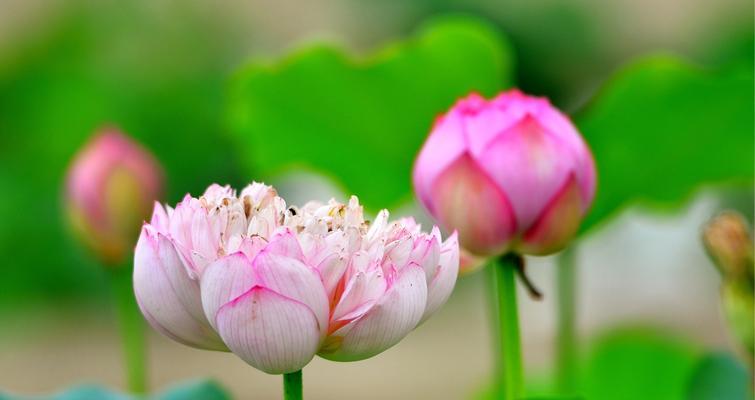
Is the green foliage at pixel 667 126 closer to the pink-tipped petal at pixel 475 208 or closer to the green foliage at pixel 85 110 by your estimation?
the pink-tipped petal at pixel 475 208

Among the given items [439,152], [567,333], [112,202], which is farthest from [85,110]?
[439,152]

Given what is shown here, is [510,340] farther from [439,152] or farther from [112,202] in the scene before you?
[112,202]

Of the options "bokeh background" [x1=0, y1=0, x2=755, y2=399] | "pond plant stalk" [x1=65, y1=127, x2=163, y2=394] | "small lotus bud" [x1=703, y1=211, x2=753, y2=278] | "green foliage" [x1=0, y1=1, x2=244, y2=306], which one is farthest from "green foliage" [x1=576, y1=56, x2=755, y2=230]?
"green foliage" [x1=0, y1=1, x2=244, y2=306]

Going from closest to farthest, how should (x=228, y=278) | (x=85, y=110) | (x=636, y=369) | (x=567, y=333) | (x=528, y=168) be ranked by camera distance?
(x=228, y=278) < (x=528, y=168) < (x=567, y=333) < (x=636, y=369) < (x=85, y=110)

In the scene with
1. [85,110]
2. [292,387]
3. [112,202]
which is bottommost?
[292,387]

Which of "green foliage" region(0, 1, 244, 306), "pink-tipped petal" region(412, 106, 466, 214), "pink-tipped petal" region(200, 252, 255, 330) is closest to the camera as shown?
"pink-tipped petal" region(200, 252, 255, 330)

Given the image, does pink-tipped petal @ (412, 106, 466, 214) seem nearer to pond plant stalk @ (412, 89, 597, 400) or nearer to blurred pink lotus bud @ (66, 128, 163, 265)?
pond plant stalk @ (412, 89, 597, 400)

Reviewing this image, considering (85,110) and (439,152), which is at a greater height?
(85,110)
